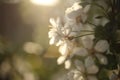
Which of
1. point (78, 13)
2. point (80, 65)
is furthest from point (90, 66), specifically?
point (78, 13)

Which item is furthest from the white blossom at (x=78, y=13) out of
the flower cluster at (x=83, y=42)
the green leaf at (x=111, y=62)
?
the green leaf at (x=111, y=62)

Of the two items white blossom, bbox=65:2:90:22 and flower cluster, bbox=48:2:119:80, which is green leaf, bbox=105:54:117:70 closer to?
flower cluster, bbox=48:2:119:80

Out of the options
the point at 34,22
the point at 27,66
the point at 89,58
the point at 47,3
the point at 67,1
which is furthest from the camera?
the point at 34,22

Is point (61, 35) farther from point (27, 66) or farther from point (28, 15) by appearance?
point (28, 15)

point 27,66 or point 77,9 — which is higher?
point 77,9

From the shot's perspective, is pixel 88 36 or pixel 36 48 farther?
pixel 36 48

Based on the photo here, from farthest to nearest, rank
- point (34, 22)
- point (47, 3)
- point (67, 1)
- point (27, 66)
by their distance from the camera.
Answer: point (34, 22) < point (47, 3) < point (27, 66) < point (67, 1)

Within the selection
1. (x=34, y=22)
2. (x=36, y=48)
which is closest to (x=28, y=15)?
(x=34, y=22)

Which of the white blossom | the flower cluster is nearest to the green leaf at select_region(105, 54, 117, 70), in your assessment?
the flower cluster
